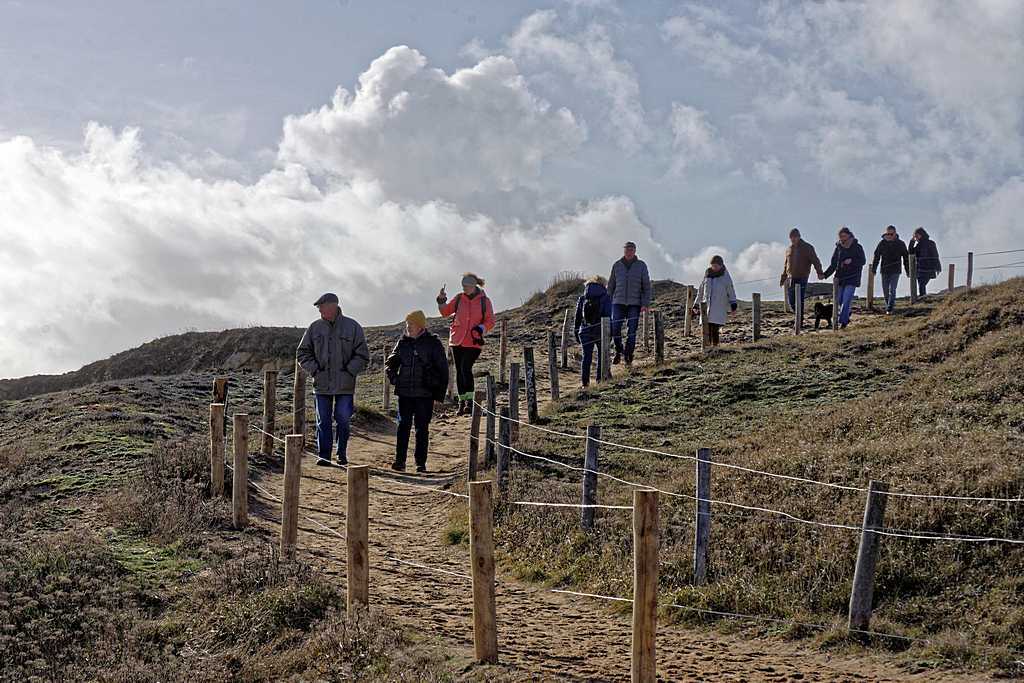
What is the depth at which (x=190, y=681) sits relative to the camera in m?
5.62

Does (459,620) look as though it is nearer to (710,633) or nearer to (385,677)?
(385,677)

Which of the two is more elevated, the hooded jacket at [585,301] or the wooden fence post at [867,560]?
the hooded jacket at [585,301]

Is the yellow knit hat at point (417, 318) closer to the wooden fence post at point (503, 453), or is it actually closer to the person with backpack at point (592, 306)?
the wooden fence post at point (503, 453)

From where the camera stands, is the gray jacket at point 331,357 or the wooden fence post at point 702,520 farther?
the gray jacket at point 331,357

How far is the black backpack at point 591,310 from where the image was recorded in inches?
661

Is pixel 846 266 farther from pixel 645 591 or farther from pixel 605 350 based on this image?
pixel 645 591

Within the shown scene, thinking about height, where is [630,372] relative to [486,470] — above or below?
above

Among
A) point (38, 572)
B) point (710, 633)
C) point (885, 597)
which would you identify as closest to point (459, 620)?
point (710, 633)

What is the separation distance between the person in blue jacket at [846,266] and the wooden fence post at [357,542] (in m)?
17.0

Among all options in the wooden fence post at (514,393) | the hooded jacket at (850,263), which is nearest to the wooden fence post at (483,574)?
the wooden fence post at (514,393)

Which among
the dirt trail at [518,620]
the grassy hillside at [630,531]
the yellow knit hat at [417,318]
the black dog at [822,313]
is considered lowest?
the dirt trail at [518,620]

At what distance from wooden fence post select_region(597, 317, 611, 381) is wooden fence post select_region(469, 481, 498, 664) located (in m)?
11.6

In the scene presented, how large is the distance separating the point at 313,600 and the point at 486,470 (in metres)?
4.70

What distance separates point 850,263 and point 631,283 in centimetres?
744
